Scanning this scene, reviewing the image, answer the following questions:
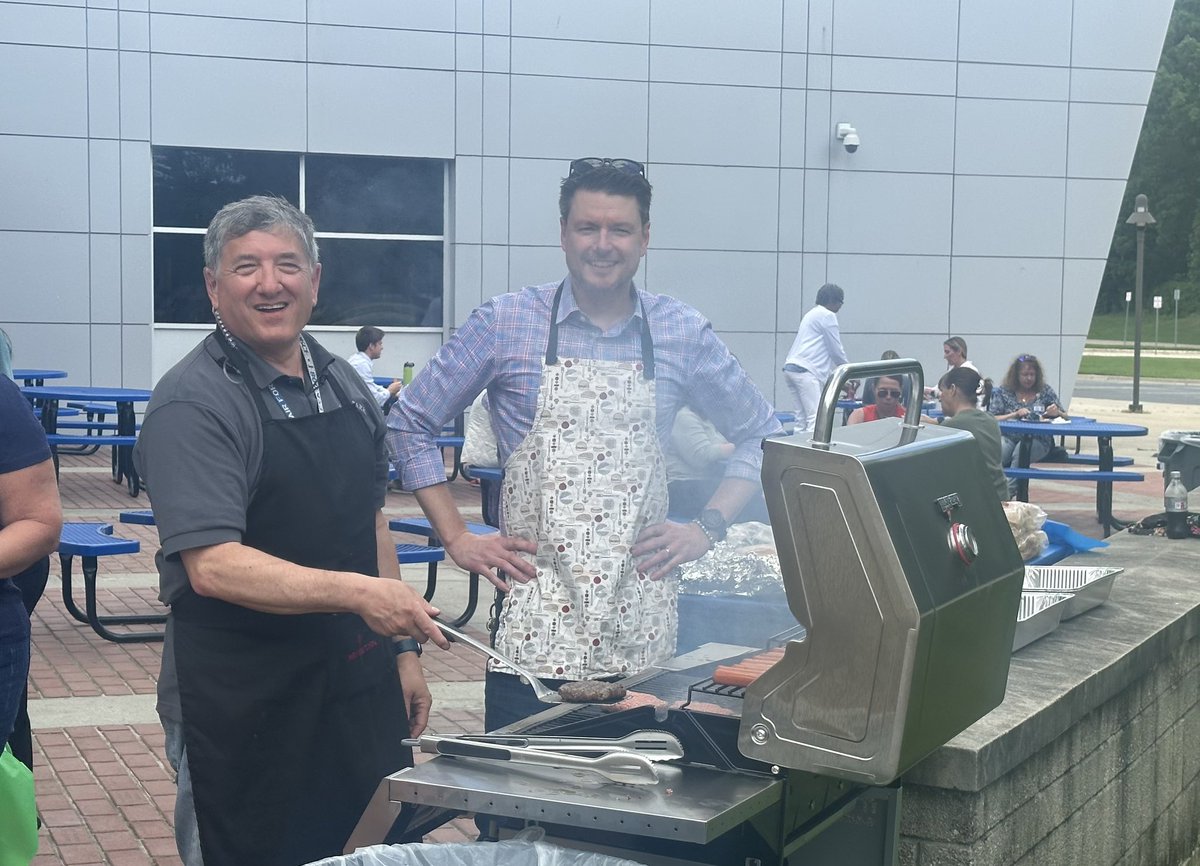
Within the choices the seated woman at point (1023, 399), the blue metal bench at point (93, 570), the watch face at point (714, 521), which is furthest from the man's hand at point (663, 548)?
the seated woman at point (1023, 399)

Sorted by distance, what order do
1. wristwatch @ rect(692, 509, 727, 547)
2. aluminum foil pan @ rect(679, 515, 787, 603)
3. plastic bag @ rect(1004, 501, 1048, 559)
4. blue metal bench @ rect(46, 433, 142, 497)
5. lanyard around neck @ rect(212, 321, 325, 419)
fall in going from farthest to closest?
blue metal bench @ rect(46, 433, 142, 497) < plastic bag @ rect(1004, 501, 1048, 559) < aluminum foil pan @ rect(679, 515, 787, 603) < wristwatch @ rect(692, 509, 727, 547) < lanyard around neck @ rect(212, 321, 325, 419)

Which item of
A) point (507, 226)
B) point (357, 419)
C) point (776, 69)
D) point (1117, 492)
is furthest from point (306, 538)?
point (776, 69)

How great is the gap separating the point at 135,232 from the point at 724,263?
6.85 meters

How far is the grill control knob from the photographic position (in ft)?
7.05

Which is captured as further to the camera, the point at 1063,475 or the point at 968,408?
the point at 1063,475

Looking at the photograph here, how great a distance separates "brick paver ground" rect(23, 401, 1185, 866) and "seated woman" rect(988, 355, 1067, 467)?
1377 mm

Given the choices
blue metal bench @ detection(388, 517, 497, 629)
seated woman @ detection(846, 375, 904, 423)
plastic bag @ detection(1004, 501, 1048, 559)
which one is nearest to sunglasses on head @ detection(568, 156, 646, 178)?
plastic bag @ detection(1004, 501, 1048, 559)

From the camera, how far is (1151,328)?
7588cm

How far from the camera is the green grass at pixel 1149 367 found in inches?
1655

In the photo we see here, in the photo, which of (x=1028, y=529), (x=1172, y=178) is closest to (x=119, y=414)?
(x=1028, y=529)

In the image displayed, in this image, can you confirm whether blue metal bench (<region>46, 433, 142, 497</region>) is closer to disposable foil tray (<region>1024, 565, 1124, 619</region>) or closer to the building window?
the building window

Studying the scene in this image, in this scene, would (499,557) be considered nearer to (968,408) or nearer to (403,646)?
(403,646)

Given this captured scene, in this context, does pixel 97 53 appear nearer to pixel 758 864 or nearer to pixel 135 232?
pixel 135 232

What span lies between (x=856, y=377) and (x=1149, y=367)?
47172 millimetres
